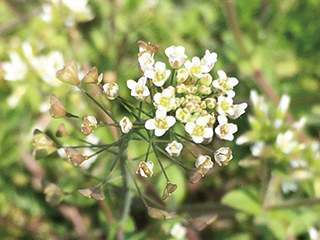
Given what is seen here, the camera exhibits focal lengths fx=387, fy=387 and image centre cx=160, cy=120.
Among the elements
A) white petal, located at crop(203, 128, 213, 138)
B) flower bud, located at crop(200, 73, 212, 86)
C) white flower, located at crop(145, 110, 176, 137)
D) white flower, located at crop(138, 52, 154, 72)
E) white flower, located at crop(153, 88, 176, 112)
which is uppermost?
white flower, located at crop(138, 52, 154, 72)

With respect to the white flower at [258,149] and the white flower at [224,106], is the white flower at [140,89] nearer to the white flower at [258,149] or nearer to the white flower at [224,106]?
the white flower at [224,106]

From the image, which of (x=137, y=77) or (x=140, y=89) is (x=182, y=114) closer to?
(x=140, y=89)

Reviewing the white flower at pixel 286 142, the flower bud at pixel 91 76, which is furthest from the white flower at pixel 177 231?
the flower bud at pixel 91 76

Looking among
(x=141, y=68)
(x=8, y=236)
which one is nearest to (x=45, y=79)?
(x=8, y=236)

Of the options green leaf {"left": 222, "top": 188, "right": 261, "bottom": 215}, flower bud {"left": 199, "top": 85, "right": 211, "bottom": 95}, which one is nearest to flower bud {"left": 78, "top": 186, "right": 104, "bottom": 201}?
flower bud {"left": 199, "top": 85, "right": 211, "bottom": 95}

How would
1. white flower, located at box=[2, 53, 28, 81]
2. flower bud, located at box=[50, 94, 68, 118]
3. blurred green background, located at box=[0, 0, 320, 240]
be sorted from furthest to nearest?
white flower, located at box=[2, 53, 28, 81], blurred green background, located at box=[0, 0, 320, 240], flower bud, located at box=[50, 94, 68, 118]

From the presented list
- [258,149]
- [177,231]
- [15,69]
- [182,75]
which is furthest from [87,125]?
[15,69]

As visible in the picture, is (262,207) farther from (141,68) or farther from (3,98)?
(3,98)

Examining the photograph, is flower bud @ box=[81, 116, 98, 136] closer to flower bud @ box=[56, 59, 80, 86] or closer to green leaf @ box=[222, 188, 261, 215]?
flower bud @ box=[56, 59, 80, 86]
